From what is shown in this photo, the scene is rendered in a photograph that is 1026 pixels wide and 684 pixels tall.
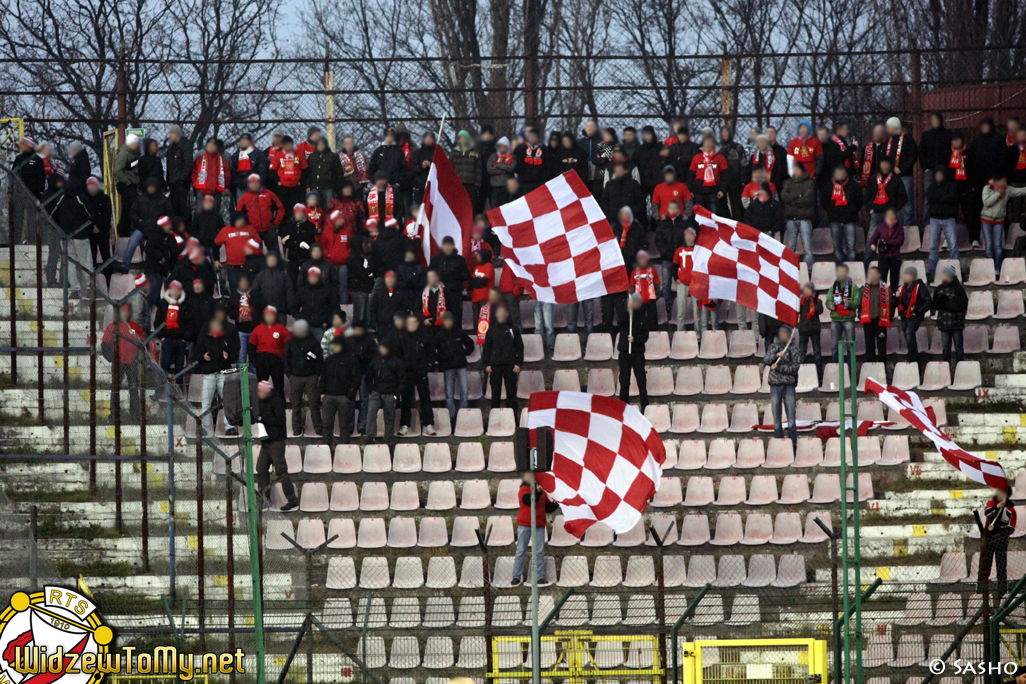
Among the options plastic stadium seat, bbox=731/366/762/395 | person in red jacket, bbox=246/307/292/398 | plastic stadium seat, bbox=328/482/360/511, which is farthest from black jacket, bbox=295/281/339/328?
plastic stadium seat, bbox=731/366/762/395

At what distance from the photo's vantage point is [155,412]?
15.4 metres

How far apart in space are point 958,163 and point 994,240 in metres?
1.43

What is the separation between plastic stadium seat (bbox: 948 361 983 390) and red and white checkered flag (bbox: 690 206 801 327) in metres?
4.92

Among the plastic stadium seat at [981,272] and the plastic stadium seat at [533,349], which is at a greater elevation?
the plastic stadium seat at [981,272]

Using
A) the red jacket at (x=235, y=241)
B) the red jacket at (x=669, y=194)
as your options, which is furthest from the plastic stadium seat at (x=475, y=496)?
the red jacket at (x=669, y=194)

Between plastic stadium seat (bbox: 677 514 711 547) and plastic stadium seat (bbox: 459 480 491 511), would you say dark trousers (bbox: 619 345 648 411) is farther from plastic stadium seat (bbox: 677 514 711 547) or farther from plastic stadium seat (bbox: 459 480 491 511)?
plastic stadium seat (bbox: 459 480 491 511)

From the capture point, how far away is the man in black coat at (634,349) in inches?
789

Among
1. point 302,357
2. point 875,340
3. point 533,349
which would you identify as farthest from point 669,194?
point 302,357

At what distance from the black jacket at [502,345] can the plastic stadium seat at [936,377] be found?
20.3 ft

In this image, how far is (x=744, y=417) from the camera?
20.2 m

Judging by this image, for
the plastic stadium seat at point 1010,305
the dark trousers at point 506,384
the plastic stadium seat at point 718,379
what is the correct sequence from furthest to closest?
1. the plastic stadium seat at point 1010,305
2. the plastic stadium seat at point 718,379
3. the dark trousers at point 506,384

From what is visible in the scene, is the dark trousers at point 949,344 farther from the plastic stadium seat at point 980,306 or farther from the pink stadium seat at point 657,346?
the pink stadium seat at point 657,346

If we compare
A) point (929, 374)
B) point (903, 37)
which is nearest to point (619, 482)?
point (929, 374)

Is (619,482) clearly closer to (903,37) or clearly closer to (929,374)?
(929,374)
